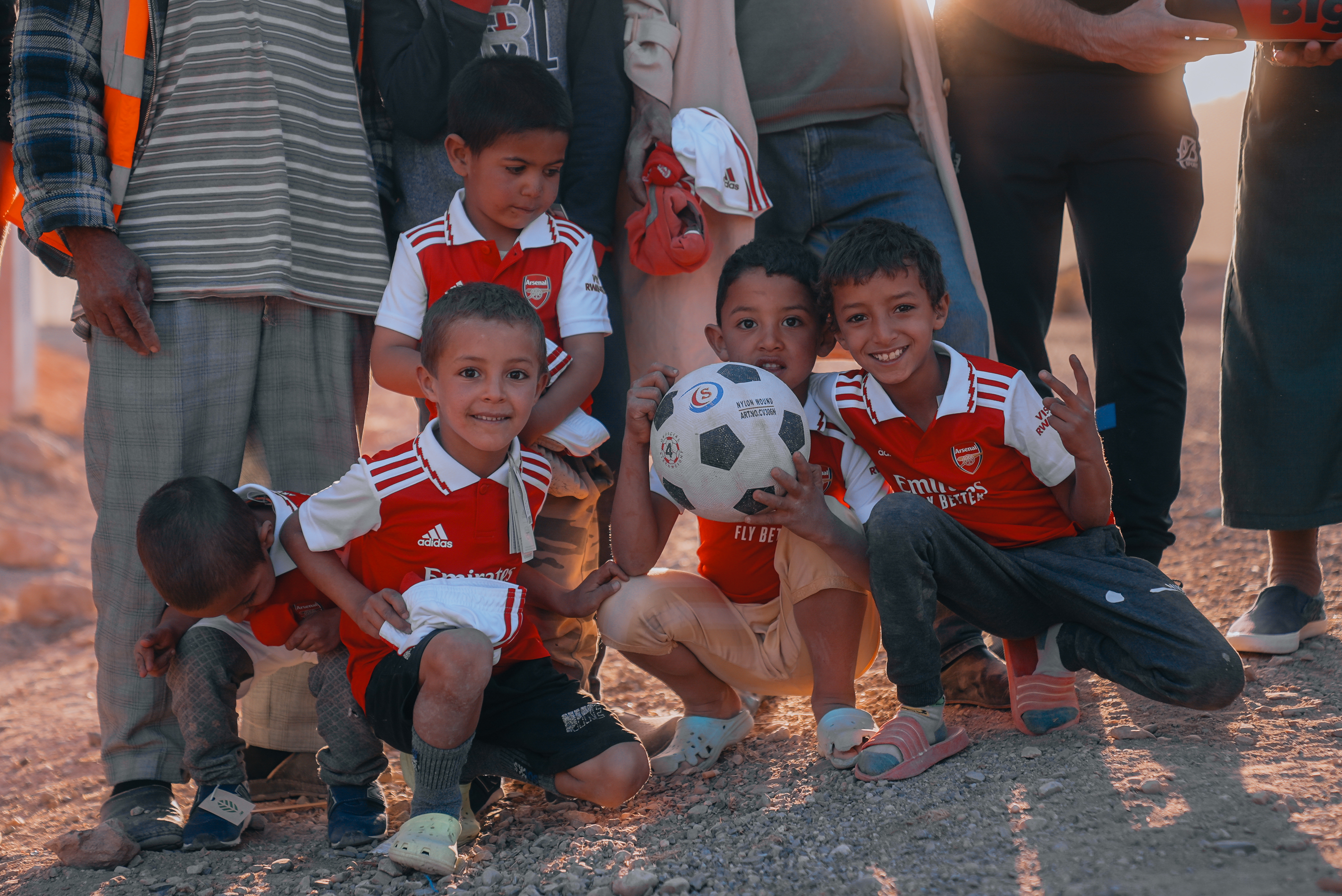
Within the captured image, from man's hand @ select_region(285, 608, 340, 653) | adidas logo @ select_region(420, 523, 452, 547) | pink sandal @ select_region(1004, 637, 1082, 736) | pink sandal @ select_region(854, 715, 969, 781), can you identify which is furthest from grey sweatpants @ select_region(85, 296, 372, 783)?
pink sandal @ select_region(1004, 637, 1082, 736)

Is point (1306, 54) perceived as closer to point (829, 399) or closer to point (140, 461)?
point (829, 399)

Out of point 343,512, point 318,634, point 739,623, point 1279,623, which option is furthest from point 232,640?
point 1279,623

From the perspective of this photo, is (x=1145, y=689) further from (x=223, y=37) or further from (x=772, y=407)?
(x=223, y=37)

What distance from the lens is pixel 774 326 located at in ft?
10.3

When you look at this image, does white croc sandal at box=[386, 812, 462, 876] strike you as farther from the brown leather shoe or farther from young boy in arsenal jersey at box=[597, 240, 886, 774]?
the brown leather shoe

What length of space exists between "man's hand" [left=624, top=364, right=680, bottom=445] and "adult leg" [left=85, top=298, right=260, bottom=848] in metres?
1.19

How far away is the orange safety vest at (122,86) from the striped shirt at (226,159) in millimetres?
48

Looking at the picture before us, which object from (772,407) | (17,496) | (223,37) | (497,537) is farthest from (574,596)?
(17,496)

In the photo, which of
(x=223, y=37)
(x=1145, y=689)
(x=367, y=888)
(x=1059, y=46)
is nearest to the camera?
(x=367, y=888)

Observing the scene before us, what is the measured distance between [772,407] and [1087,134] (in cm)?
152

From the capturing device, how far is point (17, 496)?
8672mm

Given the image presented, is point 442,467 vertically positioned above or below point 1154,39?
below

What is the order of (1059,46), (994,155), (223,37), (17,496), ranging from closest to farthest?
(223,37) < (1059,46) < (994,155) < (17,496)

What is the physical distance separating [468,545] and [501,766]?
23.2 inches
